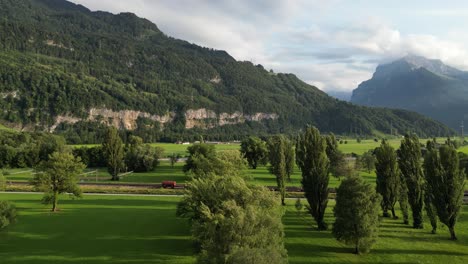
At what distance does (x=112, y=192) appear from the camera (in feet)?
267

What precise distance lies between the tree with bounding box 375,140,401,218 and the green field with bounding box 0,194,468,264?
3022 mm

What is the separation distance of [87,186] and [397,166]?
67.5m

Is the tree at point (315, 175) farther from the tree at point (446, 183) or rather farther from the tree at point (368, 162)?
the tree at point (368, 162)

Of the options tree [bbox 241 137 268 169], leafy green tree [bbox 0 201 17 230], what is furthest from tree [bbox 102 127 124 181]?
leafy green tree [bbox 0 201 17 230]

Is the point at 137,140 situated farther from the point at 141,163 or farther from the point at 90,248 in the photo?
the point at 90,248

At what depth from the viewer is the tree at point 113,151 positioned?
102 m

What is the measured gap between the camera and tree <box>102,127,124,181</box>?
4021 inches

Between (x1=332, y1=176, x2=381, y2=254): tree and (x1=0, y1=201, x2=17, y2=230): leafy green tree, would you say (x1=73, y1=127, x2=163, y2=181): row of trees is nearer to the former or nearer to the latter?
(x1=0, y1=201, x2=17, y2=230): leafy green tree

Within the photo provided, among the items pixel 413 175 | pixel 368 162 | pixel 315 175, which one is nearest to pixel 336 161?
pixel 368 162

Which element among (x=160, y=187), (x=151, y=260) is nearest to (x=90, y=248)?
(x=151, y=260)

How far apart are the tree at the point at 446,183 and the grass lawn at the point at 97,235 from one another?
3086 centimetres

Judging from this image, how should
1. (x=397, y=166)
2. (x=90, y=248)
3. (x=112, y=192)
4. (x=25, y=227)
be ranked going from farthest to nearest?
(x=112, y=192), (x=397, y=166), (x=25, y=227), (x=90, y=248)

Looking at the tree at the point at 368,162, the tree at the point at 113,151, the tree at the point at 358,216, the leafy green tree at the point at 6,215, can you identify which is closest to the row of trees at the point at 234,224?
the tree at the point at 358,216

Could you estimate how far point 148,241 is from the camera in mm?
44000
